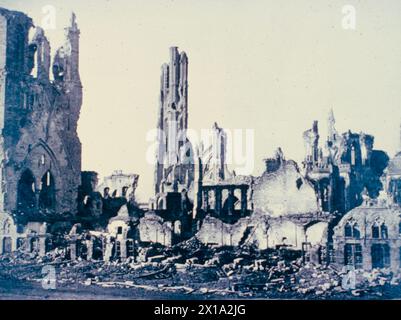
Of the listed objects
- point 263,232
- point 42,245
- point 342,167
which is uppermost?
point 342,167

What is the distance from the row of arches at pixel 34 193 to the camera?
2367 centimetres

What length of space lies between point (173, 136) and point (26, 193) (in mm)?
8663

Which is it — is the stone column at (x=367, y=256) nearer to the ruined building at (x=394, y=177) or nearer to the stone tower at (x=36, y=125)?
the ruined building at (x=394, y=177)

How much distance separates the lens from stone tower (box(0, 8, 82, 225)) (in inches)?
922

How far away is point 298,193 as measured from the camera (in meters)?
21.1

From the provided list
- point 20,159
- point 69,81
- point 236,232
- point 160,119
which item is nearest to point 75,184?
point 20,159

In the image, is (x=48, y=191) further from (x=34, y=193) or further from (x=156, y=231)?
(x=156, y=231)

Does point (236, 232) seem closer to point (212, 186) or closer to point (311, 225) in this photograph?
point (311, 225)

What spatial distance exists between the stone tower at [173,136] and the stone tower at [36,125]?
462cm

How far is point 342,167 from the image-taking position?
81.8 feet

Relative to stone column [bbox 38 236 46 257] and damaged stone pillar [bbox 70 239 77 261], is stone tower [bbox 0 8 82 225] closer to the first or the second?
stone column [bbox 38 236 46 257]

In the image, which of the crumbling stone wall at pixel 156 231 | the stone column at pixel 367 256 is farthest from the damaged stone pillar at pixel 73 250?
the stone column at pixel 367 256

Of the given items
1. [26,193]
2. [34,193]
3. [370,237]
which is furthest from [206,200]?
[370,237]

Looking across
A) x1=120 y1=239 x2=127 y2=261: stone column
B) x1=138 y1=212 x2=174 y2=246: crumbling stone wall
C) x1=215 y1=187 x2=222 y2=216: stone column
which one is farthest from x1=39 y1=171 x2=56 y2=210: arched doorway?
x1=215 y1=187 x2=222 y2=216: stone column
